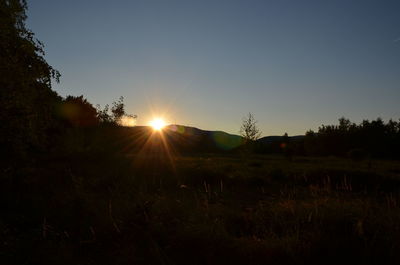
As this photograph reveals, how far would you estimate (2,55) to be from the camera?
1022cm

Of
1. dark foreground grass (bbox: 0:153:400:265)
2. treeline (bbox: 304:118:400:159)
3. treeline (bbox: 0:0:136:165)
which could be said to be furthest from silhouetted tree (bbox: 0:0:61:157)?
treeline (bbox: 304:118:400:159)

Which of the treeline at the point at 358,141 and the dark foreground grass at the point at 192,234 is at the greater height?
the treeline at the point at 358,141

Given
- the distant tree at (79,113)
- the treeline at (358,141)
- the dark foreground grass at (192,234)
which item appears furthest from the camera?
the treeline at (358,141)

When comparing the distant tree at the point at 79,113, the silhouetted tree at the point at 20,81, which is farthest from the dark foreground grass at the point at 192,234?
the distant tree at the point at 79,113

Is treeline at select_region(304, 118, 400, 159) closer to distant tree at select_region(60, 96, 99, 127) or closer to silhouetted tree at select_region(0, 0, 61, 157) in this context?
distant tree at select_region(60, 96, 99, 127)

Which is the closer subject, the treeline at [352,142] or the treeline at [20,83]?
the treeline at [20,83]

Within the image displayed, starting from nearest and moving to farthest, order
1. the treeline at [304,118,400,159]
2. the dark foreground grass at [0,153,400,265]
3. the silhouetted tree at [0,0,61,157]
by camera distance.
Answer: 1. the dark foreground grass at [0,153,400,265]
2. the silhouetted tree at [0,0,61,157]
3. the treeline at [304,118,400,159]

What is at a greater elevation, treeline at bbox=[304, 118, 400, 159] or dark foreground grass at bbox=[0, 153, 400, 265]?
treeline at bbox=[304, 118, 400, 159]

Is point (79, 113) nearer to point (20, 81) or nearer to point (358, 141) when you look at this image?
point (20, 81)

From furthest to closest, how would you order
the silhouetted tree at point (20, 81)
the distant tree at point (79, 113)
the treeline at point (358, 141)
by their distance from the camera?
the treeline at point (358, 141)
the distant tree at point (79, 113)
the silhouetted tree at point (20, 81)

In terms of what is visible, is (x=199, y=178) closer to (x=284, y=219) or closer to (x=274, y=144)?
(x=284, y=219)

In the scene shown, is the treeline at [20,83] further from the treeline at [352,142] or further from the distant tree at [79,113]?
the treeline at [352,142]

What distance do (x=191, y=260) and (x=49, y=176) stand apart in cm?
1202

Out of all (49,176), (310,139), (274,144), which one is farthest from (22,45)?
(274,144)
